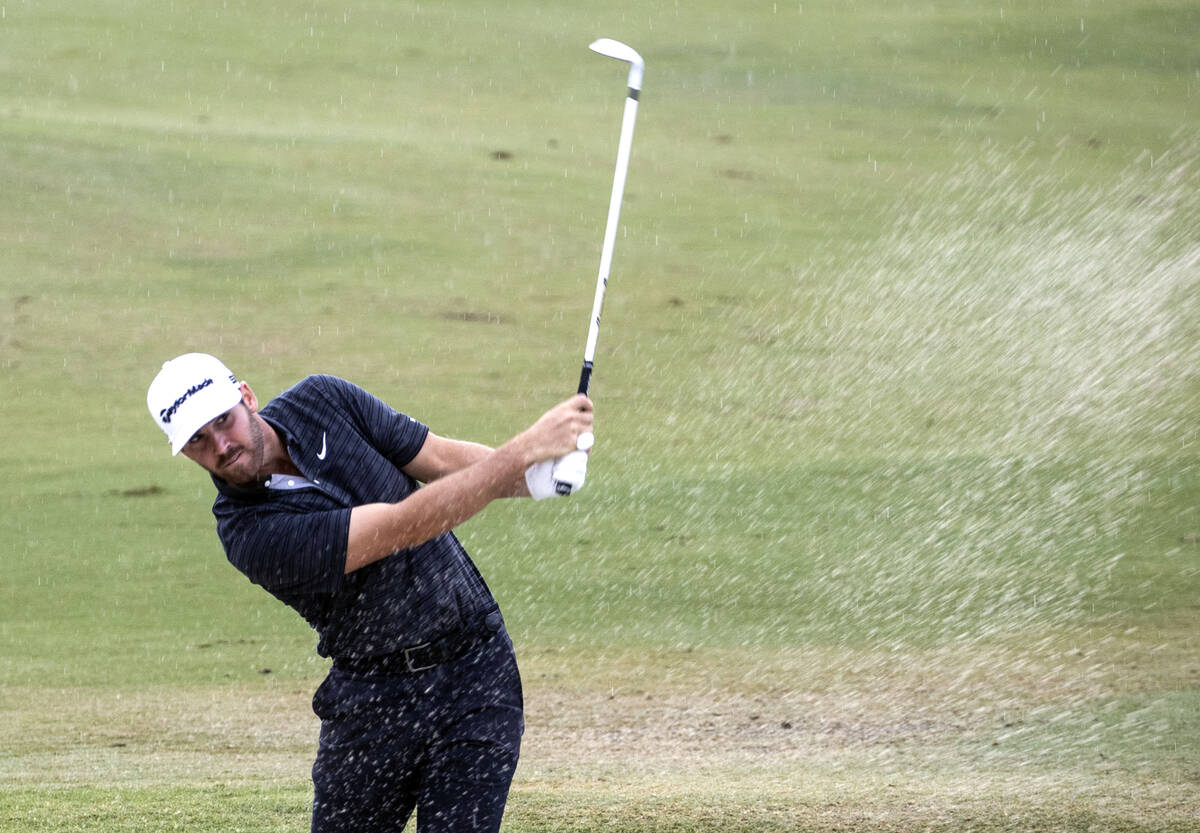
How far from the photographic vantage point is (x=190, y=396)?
264 cm

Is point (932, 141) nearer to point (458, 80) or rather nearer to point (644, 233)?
point (644, 233)

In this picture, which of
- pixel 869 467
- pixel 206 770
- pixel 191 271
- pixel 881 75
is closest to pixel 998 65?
pixel 881 75

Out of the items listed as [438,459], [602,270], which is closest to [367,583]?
[438,459]

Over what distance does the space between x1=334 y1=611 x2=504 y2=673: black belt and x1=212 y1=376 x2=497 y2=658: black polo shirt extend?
0.6 inches

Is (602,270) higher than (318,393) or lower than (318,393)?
higher

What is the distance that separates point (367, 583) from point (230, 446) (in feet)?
1.11

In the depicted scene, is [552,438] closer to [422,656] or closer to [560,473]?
[560,473]

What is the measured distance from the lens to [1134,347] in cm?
836

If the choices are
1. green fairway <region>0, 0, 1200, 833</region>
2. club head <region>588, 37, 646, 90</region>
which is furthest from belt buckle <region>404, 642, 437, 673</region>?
green fairway <region>0, 0, 1200, 833</region>

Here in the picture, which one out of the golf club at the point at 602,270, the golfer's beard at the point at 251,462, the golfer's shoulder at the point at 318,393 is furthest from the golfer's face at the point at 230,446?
the golf club at the point at 602,270

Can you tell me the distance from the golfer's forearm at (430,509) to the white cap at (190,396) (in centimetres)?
30

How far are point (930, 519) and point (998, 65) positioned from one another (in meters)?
5.53

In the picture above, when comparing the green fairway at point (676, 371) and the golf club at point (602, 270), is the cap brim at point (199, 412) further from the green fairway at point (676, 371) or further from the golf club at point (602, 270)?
the green fairway at point (676, 371)

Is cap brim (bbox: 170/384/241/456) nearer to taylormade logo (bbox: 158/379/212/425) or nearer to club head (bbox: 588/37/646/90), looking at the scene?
taylormade logo (bbox: 158/379/212/425)
